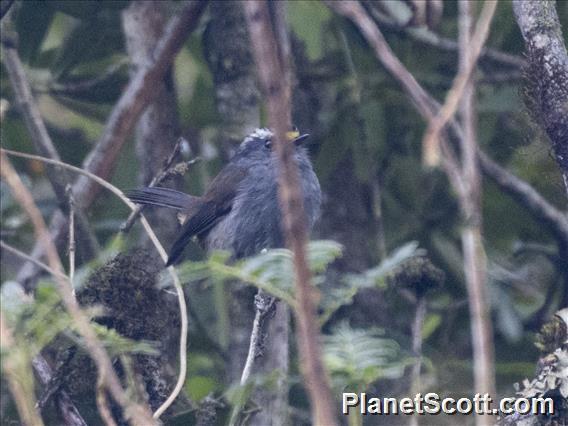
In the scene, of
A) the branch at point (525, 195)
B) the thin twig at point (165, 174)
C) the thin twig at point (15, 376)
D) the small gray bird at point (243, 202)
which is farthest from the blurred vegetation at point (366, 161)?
the thin twig at point (15, 376)

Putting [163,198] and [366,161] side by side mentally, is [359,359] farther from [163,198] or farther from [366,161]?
[366,161]

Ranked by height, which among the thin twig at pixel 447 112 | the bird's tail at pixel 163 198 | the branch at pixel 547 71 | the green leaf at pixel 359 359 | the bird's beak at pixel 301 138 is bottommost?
the green leaf at pixel 359 359

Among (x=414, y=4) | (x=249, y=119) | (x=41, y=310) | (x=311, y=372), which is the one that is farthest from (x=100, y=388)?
(x=414, y=4)

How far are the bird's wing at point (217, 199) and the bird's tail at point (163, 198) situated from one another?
0.21 feet

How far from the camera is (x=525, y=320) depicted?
4922 millimetres

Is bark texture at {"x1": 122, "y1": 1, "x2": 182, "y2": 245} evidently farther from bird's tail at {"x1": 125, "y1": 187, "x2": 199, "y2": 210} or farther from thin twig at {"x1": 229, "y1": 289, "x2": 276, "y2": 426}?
thin twig at {"x1": 229, "y1": 289, "x2": 276, "y2": 426}

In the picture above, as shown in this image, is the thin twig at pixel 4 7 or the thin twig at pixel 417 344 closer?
the thin twig at pixel 417 344

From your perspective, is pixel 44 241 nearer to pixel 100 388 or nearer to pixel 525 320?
pixel 100 388

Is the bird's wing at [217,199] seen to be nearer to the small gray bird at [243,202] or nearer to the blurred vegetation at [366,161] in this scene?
the small gray bird at [243,202]

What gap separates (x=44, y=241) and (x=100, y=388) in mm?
525

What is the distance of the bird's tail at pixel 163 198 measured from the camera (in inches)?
176

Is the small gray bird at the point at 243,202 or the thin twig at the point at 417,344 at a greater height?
the small gray bird at the point at 243,202

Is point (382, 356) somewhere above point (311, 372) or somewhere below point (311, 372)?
above

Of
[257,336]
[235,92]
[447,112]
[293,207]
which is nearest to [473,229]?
[447,112]
